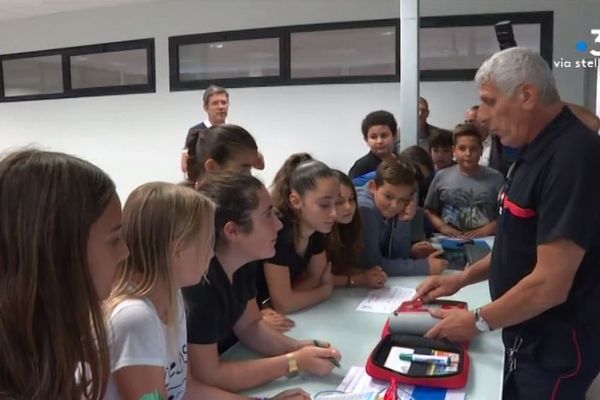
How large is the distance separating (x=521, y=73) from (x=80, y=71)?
6187 millimetres

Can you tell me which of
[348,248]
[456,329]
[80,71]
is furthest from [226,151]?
[80,71]

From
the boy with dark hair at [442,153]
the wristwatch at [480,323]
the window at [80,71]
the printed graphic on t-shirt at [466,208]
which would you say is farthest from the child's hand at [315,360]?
the window at [80,71]

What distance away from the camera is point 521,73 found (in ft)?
4.85

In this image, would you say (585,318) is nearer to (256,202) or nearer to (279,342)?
(279,342)

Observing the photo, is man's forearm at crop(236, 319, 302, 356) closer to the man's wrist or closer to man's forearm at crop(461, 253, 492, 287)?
the man's wrist

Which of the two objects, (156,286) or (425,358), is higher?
(156,286)

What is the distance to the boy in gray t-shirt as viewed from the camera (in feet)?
10.2

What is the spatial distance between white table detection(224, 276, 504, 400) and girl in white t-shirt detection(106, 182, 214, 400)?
0.97 ft

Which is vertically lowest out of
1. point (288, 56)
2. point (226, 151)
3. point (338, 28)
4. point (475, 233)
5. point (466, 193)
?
point (475, 233)

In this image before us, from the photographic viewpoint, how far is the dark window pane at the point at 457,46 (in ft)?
16.5

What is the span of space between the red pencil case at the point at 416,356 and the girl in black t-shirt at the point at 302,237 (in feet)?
1.26

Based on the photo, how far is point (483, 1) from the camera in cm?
485

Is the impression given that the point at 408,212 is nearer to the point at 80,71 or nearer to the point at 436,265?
the point at 436,265

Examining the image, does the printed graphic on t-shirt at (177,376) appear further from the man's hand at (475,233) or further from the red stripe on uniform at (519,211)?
the man's hand at (475,233)
